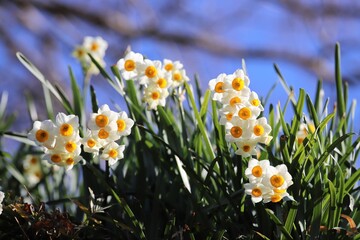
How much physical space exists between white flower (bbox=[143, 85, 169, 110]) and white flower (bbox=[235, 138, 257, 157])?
19 centimetres

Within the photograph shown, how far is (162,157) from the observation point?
915mm

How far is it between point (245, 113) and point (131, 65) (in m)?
0.24

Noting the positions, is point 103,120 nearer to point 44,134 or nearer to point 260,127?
point 44,134

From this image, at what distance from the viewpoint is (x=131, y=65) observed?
95 cm

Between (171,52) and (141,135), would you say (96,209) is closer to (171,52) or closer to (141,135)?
(141,135)

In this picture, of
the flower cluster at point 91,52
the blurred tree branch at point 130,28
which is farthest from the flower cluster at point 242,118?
the blurred tree branch at point 130,28

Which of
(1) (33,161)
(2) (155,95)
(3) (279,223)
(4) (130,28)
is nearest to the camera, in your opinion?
(3) (279,223)

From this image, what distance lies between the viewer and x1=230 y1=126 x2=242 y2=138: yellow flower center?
2.56 ft

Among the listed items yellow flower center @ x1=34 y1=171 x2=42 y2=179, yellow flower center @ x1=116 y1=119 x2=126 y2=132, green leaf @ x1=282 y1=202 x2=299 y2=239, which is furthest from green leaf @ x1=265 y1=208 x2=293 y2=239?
yellow flower center @ x1=34 y1=171 x2=42 y2=179

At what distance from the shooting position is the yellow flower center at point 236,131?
0.78m

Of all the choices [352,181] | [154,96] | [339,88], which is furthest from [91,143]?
[339,88]

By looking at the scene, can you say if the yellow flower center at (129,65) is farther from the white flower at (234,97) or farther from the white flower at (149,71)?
the white flower at (234,97)

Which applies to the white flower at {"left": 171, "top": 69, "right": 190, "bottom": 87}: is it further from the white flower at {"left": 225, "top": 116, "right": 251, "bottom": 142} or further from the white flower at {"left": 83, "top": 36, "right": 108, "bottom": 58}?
the white flower at {"left": 83, "top": 36, "right": 108, "bottom": 58}

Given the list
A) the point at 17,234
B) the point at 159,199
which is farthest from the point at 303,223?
the point at 17,234
